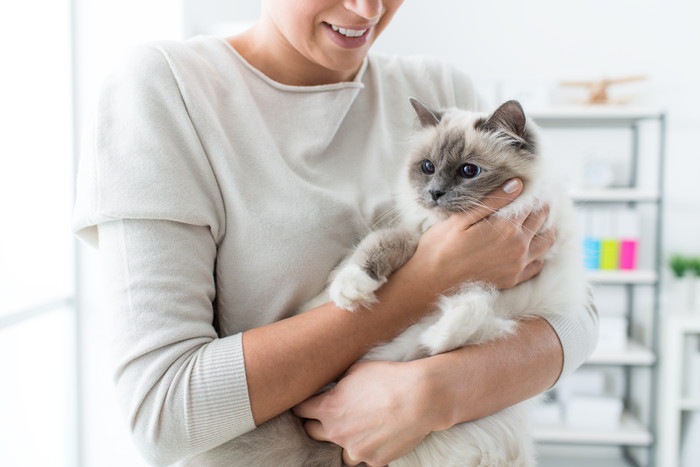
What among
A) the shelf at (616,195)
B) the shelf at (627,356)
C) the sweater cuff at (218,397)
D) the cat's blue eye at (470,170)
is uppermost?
the cat's blue eye at (470,170)

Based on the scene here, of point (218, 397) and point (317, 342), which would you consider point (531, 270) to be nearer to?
point (317, 342)

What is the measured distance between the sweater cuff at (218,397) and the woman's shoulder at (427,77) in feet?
2.78

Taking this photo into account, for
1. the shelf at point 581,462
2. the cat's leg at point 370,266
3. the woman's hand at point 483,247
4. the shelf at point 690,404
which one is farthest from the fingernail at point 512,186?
the shelf at point 581,462

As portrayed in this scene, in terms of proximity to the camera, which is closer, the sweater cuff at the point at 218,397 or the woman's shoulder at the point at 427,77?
the sweater cuff at the point at 218,397

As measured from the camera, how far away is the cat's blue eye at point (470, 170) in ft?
4.65

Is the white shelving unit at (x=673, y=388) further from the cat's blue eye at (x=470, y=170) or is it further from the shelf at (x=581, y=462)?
the cat's blue eye at (x=470, y=170)

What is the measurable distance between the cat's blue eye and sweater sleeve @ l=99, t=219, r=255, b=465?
71cm

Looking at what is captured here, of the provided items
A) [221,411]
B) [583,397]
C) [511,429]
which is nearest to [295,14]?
[221,411]

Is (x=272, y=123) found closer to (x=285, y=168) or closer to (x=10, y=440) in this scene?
(x=285, y=168)

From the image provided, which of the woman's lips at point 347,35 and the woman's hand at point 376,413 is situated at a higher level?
the woman's lips at point 347,35

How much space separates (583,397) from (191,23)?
12.2 ft

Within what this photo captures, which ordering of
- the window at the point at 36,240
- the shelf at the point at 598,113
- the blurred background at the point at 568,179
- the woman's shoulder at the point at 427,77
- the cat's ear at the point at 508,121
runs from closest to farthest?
1. the cat's ear at the point at 508,121
2. the woman's shoulder at the point at 427,77
3. the window at the point at 36,240
4. the blurred background at the point at 568,179
5. the shelf at the point at 598,113

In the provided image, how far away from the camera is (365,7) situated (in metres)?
1.19

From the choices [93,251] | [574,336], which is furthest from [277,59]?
[93,251]
